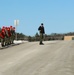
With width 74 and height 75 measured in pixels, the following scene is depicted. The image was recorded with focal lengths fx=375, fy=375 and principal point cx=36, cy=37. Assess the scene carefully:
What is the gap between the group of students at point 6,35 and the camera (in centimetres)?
3315

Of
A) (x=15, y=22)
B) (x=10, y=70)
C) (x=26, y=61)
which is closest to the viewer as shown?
(x=10, y=70)

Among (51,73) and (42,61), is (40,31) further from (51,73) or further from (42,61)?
(51,73)

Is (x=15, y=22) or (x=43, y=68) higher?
(x=15, y=22)

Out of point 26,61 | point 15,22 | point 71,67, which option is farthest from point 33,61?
point 15,22

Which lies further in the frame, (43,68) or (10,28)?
(10,28)

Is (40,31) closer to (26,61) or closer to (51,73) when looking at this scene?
(26,61)

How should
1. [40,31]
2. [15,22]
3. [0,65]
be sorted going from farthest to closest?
[15,22] → [40,31] → [0,65]

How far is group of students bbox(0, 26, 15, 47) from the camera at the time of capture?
3315cm

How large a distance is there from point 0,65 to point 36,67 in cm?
209

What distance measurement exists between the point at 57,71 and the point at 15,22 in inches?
939

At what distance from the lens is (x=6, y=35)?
34.1 metres

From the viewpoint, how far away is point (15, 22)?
127 feet

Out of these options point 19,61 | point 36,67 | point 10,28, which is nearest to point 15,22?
point 10,28

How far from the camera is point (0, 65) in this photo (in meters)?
17.5
